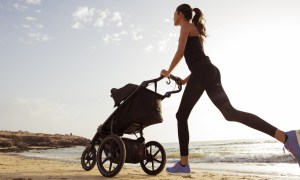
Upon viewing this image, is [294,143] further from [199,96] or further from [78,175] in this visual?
[78,175]

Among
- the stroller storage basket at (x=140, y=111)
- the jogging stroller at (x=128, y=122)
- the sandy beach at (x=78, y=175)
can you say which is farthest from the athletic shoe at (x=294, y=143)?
the sandy beach at (x=78, y=175)

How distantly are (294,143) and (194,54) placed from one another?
1.44 meters

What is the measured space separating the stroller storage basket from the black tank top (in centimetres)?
89

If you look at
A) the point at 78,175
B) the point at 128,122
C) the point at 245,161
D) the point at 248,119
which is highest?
the point at 128,122

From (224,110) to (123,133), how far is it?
6.14 feet

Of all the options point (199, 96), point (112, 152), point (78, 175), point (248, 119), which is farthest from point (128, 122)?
point (248, 119)

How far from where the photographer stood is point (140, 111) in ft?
14.9

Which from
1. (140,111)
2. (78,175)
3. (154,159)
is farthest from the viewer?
(154,159)

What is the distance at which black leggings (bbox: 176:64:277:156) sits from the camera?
3.56 metres

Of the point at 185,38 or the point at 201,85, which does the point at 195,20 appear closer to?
the point at 185,38

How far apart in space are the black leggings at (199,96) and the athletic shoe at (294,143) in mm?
416

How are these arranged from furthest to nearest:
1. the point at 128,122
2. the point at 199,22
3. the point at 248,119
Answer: the point at 128,122, the point at 199,22, the point at 248,119

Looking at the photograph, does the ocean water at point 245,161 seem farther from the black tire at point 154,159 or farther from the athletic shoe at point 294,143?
the athletic shoe at point 294,143

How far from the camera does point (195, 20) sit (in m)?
4.05
